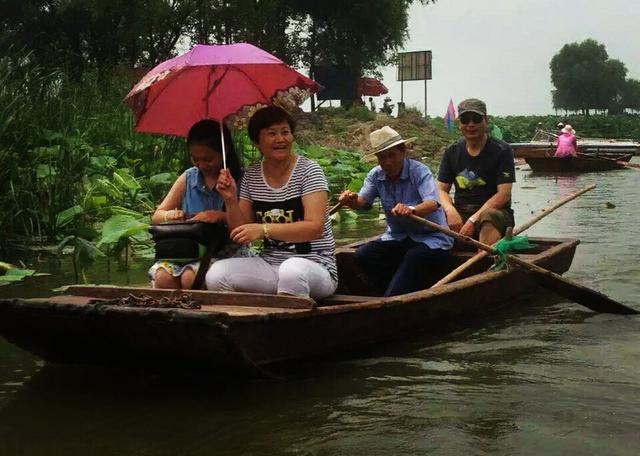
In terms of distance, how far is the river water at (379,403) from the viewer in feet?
10.6

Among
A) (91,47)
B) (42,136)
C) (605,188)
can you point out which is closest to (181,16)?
(91,47)

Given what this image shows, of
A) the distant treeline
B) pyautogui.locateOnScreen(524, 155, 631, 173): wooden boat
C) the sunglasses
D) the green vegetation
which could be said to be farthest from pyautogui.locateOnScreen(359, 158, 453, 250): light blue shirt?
the green vegetation

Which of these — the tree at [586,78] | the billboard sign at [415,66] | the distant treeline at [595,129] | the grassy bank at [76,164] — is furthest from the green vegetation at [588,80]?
the grassy bank at [76,164]

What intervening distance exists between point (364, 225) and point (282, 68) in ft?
19.9

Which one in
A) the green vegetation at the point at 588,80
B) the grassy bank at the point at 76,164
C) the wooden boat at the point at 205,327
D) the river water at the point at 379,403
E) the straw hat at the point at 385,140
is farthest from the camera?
the green vegetation at the point at 588,80

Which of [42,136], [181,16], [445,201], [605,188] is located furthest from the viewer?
[181,16]

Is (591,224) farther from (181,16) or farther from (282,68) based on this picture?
(181,16)

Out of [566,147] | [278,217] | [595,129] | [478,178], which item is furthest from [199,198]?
[595,129]

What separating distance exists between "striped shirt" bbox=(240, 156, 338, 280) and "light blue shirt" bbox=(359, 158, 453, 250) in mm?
979

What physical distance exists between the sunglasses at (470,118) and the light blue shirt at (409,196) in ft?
2.40

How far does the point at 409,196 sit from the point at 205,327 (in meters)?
2.11

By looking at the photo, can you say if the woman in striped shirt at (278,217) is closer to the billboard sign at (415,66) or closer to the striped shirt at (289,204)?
the striped shirt at (289,204)

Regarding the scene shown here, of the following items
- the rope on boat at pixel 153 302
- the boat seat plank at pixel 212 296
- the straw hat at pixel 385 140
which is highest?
the straw hat at pixel 385 140

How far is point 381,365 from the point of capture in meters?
4.29
